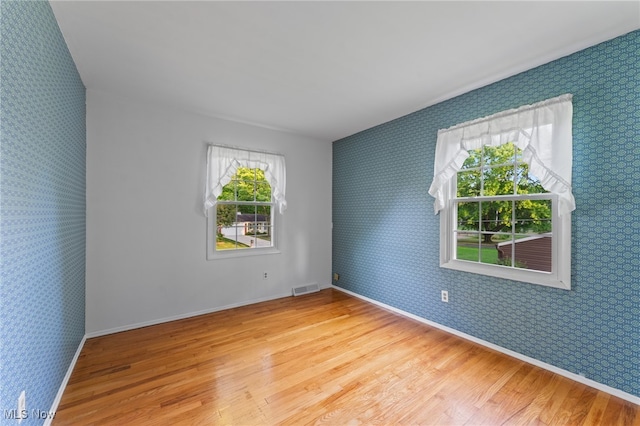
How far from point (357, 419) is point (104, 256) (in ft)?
9.42

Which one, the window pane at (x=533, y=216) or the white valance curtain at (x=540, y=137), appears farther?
the window pane at (x=533, y=216)

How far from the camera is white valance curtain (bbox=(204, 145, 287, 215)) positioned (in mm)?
3357

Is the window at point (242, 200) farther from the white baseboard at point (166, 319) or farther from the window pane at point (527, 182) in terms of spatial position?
the window pane at point (527, 182)

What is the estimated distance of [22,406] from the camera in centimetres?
126

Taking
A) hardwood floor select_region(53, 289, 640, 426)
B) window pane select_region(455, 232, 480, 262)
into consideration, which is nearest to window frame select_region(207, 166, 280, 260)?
hardwood floor select_region(53, 289, 640, 426)

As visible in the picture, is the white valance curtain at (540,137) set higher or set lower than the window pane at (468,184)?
higher

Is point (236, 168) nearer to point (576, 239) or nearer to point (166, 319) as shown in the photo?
point (166, 319)

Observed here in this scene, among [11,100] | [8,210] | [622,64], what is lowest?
[8,210]

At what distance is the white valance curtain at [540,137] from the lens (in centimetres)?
206

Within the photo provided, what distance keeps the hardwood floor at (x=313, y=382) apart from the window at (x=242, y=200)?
115 centimetres

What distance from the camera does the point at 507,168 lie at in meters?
2.53

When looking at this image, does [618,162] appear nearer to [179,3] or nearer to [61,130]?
[179,3]

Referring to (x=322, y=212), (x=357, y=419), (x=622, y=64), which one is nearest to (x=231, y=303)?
(x=322, y=212)

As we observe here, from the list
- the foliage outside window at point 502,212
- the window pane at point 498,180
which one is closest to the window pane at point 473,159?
the foliage outside window at point 502,212
